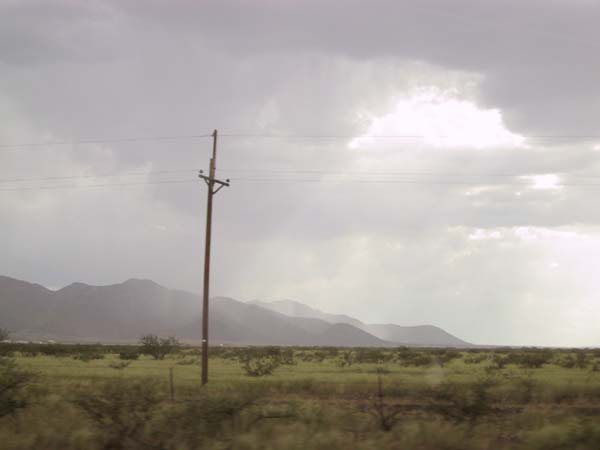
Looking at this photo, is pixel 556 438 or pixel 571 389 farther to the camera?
pixel 571 389

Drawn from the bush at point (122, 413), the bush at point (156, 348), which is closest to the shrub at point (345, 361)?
the bush at point (156, 348)

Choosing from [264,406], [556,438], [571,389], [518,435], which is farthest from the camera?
[571,389]

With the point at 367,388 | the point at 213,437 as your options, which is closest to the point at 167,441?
the point at 213,437

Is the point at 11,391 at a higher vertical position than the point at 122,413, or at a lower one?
higher

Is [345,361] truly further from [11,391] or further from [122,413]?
[122,413]

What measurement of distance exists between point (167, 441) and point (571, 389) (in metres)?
24.4

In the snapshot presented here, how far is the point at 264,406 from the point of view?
17391mm

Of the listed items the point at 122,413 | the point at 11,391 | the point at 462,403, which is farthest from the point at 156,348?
the point at 462,403

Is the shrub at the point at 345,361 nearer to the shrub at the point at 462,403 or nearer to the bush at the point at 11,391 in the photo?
the shrub at the point at 462,403

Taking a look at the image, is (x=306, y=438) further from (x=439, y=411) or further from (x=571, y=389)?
(x=571, y=389)

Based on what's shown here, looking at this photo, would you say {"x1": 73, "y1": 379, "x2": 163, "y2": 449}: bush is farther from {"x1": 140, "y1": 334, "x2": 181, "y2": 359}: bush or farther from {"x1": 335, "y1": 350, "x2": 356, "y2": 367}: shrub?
{"x1": 140, "y1": 334, "x2": 181, "y2": 359}: bush

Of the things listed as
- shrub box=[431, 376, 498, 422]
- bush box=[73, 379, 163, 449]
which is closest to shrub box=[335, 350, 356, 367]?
shrub box=[431, 376, 498, 422]

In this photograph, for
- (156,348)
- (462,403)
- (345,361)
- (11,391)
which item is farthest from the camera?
(156,348)

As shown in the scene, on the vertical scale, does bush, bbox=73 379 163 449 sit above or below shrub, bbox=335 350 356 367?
above
